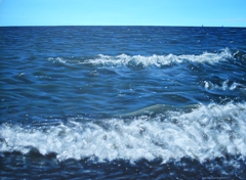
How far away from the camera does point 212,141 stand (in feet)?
14.3

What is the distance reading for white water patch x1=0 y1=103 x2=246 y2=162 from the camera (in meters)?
3.88

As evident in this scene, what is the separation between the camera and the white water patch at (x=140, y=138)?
12.7 feet

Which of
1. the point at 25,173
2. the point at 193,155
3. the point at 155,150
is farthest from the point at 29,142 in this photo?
the point at 193,155

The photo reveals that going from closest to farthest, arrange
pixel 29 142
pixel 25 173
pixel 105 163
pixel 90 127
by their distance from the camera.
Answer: pixel 25 173 < pixel 105 163 < pixel 29 142 < pixel 90 127

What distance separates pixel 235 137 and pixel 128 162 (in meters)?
2.28

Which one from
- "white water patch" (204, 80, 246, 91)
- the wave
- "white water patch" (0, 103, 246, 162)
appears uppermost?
the wave

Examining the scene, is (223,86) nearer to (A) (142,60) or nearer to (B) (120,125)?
(A) (142,60)

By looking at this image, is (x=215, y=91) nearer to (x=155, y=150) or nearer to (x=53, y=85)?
(x=155, y=150)

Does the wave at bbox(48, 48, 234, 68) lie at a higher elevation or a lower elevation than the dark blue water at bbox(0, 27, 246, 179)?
higher

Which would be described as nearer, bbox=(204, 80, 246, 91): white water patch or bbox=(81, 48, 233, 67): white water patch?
bbox=(204, 80, 246, 91): white water patch

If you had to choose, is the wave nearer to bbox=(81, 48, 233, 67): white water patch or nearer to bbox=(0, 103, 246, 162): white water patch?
bbox=(81, 48, 233, 67): white water patch

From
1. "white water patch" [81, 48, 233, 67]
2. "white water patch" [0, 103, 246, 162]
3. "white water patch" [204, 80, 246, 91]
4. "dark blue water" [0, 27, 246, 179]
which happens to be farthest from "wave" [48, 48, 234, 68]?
"white water patch" [0, 103, 246, 162]

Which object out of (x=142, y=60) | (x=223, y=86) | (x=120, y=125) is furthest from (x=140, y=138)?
(x=142, y=60)

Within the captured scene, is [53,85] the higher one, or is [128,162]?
[53,85]
